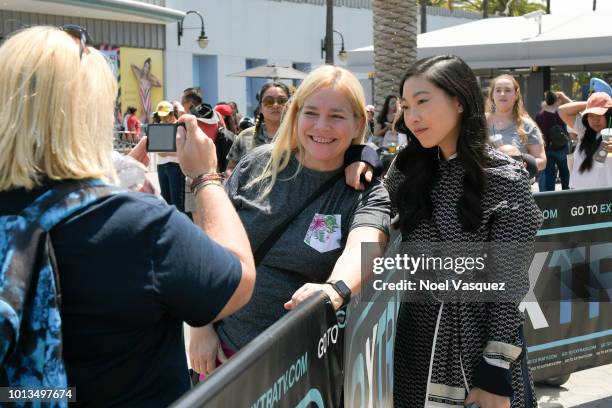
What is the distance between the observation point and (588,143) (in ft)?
25.3

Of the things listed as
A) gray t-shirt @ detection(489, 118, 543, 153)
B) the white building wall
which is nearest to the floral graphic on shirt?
gray t-shirt @ detection(489, 118, 543, 153)

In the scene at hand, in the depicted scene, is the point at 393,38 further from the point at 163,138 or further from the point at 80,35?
the point at 80,35

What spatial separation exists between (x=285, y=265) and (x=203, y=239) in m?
1.09

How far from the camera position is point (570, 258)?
16.2ft

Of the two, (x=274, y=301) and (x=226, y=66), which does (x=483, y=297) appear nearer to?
(x=274, y=301)

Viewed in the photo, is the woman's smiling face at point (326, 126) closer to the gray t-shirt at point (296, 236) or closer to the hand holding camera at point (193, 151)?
the gray t-shirt at point (296, 236)

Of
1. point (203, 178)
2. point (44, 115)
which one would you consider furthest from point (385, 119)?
point (44, 115)

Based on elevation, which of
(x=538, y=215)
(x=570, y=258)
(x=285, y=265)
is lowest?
(x=570, y=258)

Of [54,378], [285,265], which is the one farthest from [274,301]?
[54,378]

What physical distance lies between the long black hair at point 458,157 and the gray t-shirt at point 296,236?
0.41 ft

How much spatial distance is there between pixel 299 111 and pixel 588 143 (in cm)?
530

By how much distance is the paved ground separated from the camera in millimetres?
5215

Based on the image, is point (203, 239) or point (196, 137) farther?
point (196, 137)

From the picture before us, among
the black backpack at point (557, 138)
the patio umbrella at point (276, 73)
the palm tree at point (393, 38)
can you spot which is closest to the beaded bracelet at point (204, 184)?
the palm tree at point (393, 38)
